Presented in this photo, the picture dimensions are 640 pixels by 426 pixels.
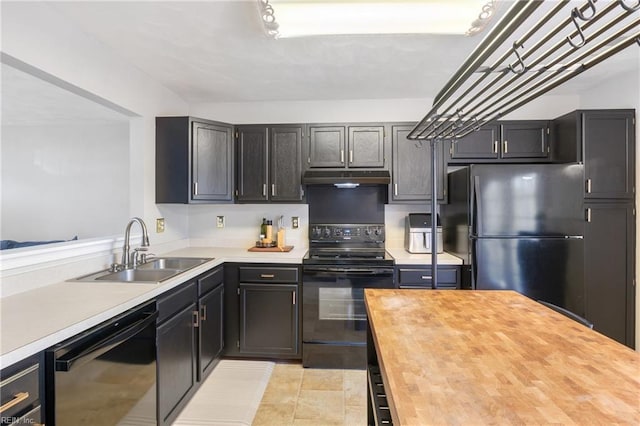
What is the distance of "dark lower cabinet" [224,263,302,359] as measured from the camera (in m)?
2.58

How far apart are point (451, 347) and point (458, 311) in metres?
0.36

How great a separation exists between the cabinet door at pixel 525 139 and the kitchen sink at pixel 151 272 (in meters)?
2.86

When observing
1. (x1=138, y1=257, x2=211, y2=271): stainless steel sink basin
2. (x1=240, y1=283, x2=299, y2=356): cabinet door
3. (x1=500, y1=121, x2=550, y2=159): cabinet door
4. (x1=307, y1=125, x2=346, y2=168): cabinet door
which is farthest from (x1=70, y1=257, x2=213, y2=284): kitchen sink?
(x1=500, y1=121, x2=550, y2=159): cabinet door

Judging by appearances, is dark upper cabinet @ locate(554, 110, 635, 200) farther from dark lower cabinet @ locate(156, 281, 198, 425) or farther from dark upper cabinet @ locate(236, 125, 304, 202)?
dark lower cabinet @ locate(156, 281, 198, 425)

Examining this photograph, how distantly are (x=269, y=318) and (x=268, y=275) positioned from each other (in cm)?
37

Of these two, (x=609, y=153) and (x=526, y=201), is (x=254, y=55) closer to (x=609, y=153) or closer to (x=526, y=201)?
(x=526, y=201)

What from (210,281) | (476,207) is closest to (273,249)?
(210,281)

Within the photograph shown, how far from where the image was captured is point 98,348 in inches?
50.0

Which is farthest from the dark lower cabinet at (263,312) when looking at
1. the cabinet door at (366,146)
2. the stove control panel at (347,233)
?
the cabinet door at (366,146)

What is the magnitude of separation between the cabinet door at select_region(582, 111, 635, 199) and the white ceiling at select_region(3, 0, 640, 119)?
0.44 m

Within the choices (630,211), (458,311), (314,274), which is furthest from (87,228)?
(630,211)

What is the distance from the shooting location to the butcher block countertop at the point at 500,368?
2.12 ft

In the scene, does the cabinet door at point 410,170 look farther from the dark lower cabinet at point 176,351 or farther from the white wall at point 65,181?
the white wall at point 65,181

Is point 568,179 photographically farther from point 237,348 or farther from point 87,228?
point 87,228
